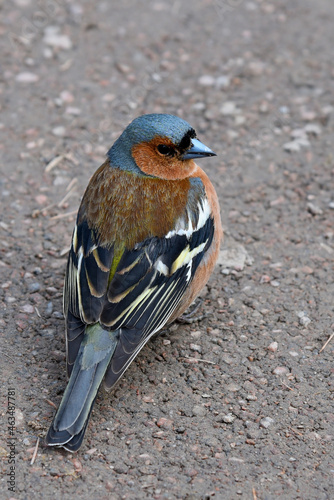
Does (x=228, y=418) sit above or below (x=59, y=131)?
above

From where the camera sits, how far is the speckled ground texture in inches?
150

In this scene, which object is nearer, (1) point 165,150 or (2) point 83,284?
(2) point 83,284

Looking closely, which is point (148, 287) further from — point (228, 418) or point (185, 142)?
point (185, 142)

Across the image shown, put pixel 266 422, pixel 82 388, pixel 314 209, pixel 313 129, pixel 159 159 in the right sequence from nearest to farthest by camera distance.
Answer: pixel 82 388, pixel 266 422, pixel 159 159, pixel 314 209, pixel 313 129

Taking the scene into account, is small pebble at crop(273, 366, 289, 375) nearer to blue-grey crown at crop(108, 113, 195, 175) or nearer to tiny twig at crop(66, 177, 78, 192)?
blue-grey crown at crop(108, 113, 195, 175)

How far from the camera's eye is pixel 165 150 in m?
4.59

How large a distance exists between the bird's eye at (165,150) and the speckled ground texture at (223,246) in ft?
4.05

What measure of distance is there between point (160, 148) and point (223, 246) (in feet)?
4.47

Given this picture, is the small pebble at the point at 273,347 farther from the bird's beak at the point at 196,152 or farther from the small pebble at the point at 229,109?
the small pebble at the point at 229,109

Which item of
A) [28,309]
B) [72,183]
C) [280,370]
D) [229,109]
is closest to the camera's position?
[280,370]

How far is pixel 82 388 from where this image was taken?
12.2ft

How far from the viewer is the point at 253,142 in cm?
680

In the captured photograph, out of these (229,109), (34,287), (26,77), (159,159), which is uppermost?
(159,159)

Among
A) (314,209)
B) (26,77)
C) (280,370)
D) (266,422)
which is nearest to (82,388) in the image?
(266,422)
